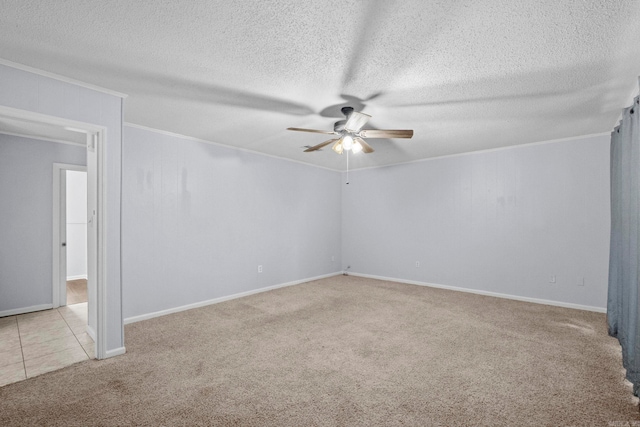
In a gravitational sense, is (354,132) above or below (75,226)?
above

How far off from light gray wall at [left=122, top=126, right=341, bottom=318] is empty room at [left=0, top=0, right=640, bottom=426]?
34 millimetres

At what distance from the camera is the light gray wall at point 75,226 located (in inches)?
283

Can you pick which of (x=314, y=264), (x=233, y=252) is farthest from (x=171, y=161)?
(x=314, y=264)

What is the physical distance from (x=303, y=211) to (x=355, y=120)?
3.40 m

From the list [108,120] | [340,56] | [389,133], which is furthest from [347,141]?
[108,120]

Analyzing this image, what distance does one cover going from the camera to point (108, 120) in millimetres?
2898

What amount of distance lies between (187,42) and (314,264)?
5.08 metres

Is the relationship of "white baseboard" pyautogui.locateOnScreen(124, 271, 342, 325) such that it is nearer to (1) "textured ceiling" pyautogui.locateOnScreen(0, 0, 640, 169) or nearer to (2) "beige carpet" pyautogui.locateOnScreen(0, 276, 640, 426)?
(2) "beige carpet" pyautogui.locateOnScreen(0, 276, 640, 426)

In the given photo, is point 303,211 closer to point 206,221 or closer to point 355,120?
point 206,221

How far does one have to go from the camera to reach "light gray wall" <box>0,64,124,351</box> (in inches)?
100

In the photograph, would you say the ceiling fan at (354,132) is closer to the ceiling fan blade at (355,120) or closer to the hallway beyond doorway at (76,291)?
the ceiling fan blade at (355,120)

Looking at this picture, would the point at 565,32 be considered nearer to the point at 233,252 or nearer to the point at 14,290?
the point at 233,252

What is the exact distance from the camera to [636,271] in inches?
96.3

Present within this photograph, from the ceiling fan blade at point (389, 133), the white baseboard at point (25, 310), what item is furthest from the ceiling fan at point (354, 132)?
the white baseboard at point (25, 310)
